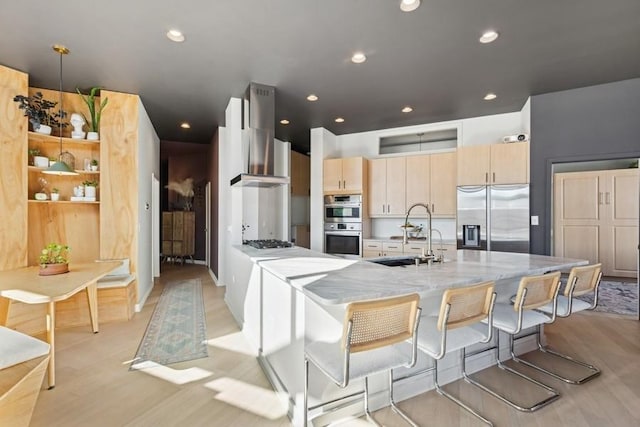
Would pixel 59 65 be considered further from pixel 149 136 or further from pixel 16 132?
pixel 149 136

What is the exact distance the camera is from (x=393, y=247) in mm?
5012

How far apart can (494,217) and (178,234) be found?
6802 millimetres

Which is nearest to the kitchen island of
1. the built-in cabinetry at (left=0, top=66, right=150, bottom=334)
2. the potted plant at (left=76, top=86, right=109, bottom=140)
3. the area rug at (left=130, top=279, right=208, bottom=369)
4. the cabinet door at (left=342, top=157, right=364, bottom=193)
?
the area rug at (left=130, top=279, right=208, bottom=369)

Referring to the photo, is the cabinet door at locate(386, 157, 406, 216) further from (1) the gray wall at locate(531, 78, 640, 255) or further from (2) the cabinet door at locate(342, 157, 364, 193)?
(1) the gray wall at locate(531, 78, 640, 255)

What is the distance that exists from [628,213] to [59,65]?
7.73 m

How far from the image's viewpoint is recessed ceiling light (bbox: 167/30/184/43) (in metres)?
2.61

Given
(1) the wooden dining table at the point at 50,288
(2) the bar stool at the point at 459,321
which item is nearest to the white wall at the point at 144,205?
(1) the wooden dining table at the point at 50,288

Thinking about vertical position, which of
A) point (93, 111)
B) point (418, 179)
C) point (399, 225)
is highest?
point (93, 111)

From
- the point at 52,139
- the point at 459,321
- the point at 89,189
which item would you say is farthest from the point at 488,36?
the point at 52,139

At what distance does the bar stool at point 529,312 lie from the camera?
1956 millimetres

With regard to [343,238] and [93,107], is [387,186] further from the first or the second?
[93,107]

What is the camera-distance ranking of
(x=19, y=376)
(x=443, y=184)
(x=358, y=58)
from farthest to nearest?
(x=443, y=184) < (x=358, y=58) < (x=19, y=376)

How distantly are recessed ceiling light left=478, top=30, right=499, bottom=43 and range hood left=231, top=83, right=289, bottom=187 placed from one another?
2.29 meters

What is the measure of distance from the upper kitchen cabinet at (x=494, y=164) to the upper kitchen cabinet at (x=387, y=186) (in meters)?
0.97
